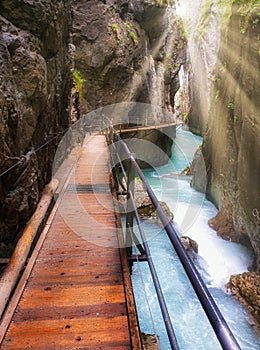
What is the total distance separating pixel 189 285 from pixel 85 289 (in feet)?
23.6

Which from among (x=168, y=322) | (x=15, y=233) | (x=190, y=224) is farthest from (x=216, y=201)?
(x=168, y=322)

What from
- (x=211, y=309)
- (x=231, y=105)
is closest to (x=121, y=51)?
(x=231, y=105)

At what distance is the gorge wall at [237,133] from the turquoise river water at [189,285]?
889mm

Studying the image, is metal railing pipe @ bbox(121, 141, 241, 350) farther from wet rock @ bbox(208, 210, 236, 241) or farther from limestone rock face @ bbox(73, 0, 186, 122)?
limestone rock face @ bbox(73, 0, 186, 122)

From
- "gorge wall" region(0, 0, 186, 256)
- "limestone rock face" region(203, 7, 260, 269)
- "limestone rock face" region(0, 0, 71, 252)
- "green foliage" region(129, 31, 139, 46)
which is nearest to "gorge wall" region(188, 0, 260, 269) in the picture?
"limestone rock face" region(203, 7, 260, 269)

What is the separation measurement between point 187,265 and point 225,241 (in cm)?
1130

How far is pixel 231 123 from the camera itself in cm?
1268

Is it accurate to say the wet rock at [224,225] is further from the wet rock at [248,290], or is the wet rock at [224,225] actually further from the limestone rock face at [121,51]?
the limestone rock face at [121,51]

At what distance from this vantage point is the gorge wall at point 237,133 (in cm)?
940

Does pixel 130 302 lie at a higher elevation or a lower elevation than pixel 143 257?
lower

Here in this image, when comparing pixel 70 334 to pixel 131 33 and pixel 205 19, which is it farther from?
pixel 205 19

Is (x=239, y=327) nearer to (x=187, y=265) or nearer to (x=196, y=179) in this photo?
(x=187, y=265)

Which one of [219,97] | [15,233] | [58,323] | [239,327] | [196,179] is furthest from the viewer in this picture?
[196,179]

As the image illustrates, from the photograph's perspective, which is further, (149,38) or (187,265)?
(149,38)
